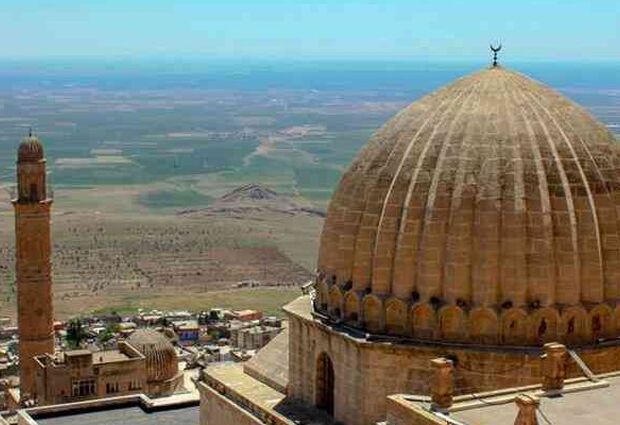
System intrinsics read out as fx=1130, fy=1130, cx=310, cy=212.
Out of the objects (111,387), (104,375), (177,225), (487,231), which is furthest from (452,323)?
(177,225)

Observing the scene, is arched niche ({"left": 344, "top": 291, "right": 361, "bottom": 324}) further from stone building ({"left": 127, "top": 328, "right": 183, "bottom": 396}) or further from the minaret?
the minaret

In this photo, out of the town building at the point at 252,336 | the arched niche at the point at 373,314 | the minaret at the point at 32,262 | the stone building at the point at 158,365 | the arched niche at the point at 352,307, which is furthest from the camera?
the town building at the point at 252,336

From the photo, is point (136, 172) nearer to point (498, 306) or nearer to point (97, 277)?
point (97, 277)

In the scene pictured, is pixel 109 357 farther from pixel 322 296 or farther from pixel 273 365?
pixel 322 296

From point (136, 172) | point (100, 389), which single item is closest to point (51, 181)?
point (136, 172)

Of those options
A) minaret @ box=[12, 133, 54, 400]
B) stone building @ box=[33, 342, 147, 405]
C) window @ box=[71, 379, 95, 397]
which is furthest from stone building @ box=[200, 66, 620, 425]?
minaret @ box=[12, 133, 54, 400]

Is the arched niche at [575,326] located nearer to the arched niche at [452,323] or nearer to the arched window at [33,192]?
the arched niche at [452,323]

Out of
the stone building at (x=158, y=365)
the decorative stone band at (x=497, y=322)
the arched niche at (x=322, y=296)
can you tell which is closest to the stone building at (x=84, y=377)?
the stone building at (x=158, y=365)
